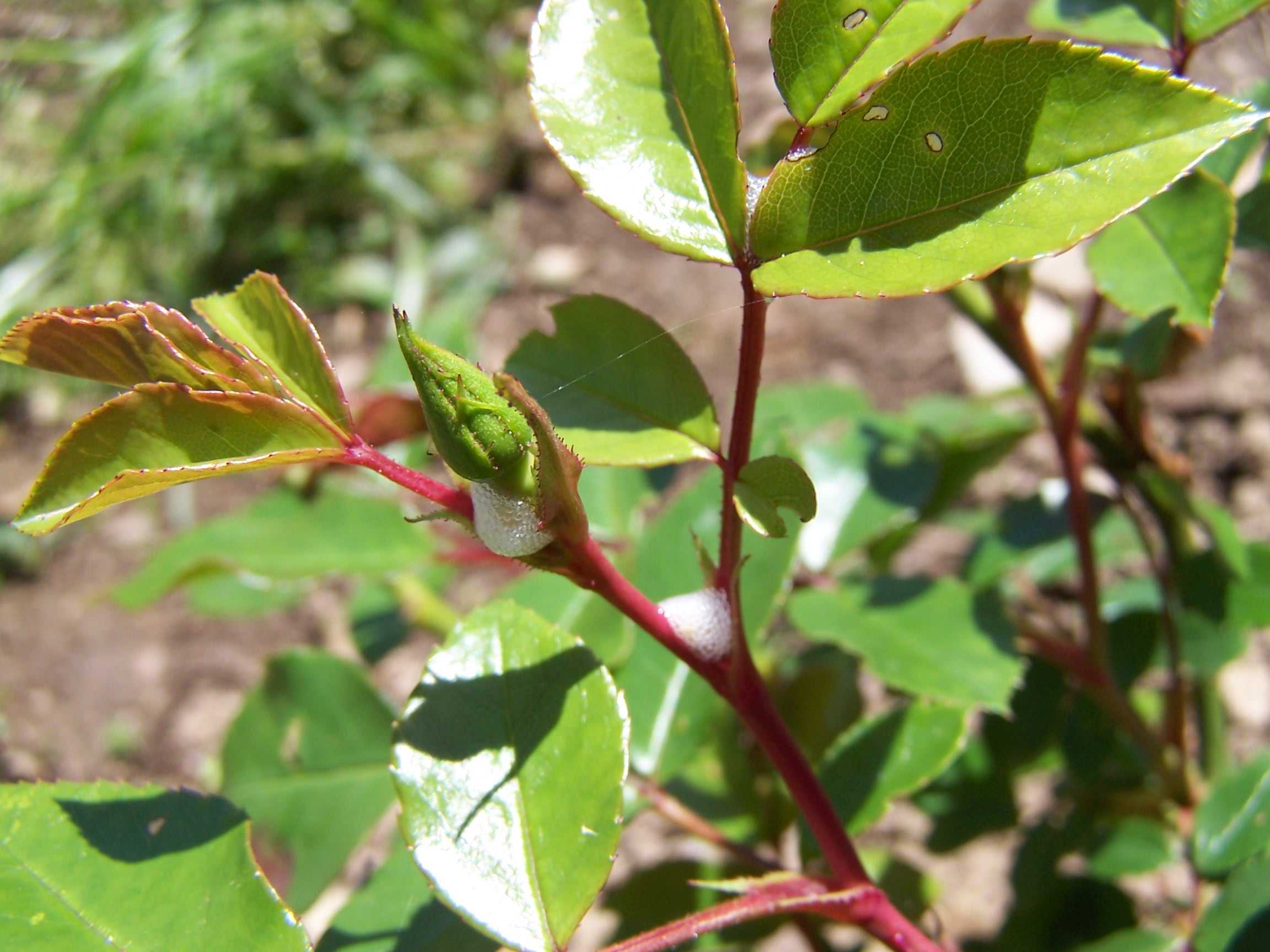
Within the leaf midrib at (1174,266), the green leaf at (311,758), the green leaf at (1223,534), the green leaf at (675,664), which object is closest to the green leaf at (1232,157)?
the leaf midrib at (1174,266)

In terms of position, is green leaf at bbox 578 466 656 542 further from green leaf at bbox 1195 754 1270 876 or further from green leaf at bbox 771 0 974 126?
green leaf at bbox 771 0 974 126

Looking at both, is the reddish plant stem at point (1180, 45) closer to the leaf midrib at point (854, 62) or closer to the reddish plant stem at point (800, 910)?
the leaf midrib at point (854, 62)

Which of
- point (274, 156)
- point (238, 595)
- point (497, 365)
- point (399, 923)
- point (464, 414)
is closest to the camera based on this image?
point (464, 414)

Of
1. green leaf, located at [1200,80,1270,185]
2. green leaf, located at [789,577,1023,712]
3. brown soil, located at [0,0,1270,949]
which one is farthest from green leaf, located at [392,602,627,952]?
brown soil, located at [0,0,1270,949]

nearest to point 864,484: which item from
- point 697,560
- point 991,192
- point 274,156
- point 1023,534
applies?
point 1023,534

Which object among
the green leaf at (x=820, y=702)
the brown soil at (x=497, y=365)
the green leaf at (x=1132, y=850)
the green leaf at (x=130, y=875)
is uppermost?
the green leaf at (x=130, y=875)

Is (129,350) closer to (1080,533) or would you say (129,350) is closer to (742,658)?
(742,658)

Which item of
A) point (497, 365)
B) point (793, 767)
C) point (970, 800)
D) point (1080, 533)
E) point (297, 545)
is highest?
point (793, 767)
